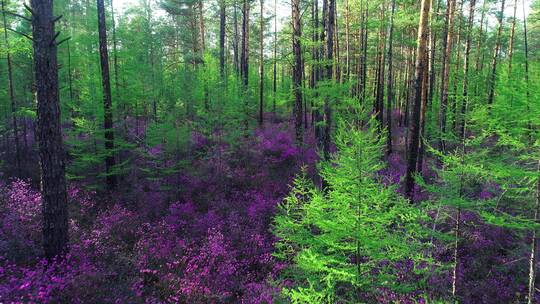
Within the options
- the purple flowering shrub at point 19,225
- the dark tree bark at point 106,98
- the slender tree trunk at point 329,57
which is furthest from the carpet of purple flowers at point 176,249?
the slender tree trunk at point 329,57

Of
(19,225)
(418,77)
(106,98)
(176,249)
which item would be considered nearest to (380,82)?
(418,77)

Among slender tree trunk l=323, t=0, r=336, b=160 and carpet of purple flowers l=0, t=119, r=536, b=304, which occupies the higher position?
slender tree trunk l=323, t=0, r=336, b=160

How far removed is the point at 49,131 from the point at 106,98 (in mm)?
7778

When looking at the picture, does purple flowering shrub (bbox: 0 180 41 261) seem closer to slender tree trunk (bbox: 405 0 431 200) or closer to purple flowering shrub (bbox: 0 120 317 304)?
purple flowering shrub (bbox: 0 120 317 304)

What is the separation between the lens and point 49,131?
21.8 feet

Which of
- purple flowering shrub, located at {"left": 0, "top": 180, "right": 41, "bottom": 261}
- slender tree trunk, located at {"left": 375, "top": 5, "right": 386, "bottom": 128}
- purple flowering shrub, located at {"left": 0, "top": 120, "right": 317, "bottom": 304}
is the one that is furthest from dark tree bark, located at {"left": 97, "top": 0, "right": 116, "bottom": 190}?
slender tree trunk, located at {"left": 375, "top": 5, "right": 386, "bottom": 128}

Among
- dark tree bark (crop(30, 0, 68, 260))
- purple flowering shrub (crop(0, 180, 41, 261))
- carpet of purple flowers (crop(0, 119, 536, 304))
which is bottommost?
carpet of purple flowers (crop(0, 119, 536, 304))

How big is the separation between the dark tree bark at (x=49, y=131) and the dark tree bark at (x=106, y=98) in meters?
7.06

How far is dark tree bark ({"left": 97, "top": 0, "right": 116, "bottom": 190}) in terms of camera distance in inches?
518

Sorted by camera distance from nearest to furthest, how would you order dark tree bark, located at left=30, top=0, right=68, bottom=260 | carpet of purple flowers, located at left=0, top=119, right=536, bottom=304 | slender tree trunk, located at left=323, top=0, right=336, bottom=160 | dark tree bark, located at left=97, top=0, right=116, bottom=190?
1. dark tree bark, located at left=30, top=0, right=68, bottom=260
2. carpet of purple flowers, located at left=0, top=119, right=536, bottom=304
3. slender tree trunk, located at left=323, top=0, right=336, bottom=160
4. dark tree bark, located at left=97, top=0, right=116, bottom=190

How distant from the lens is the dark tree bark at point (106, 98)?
13148mm

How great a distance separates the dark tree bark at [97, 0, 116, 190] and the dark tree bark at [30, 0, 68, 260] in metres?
7.06

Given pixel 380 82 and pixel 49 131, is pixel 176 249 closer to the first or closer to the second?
pixel 49 131

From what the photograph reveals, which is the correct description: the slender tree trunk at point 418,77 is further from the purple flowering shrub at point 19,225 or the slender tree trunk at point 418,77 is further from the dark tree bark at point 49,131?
the purple flowering shrub at point 19,225
